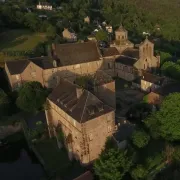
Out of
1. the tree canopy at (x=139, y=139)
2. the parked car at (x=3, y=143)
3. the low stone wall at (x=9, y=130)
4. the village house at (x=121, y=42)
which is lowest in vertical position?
the parked car at (x=3, y=143)

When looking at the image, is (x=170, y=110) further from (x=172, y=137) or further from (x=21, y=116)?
(x=21, y=116)

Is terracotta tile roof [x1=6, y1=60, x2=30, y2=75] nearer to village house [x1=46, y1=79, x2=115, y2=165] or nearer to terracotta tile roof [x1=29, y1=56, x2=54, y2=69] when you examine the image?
terracotta tile roof [x1=29, y1=56, x2=54, y2=69]

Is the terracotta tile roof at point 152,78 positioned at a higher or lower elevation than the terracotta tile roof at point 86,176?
higher

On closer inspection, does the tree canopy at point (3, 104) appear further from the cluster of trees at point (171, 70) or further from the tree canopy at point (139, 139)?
the cluster of trees at point (171, 70)

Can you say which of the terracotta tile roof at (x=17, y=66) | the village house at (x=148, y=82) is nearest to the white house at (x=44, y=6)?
the terracotta tile roof at (x=17, y=66)

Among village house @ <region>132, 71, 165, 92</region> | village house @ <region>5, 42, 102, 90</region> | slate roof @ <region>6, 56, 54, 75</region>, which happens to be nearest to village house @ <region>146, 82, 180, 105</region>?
village house @ <region>132, 71, 165, 92</region>

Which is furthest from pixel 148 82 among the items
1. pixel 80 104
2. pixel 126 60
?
pixel 80 104
